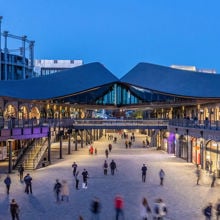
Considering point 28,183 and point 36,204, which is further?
point 28,183

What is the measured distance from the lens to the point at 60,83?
61.2 m

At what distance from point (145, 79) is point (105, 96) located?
7.59 metres

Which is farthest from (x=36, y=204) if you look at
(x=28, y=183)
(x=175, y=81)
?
(x=175, y=81)

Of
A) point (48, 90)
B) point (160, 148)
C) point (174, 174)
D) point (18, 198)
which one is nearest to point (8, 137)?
point (18, 198)

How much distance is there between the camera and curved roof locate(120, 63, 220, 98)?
171 feet

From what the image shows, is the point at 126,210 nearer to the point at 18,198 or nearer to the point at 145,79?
the point at 18,198

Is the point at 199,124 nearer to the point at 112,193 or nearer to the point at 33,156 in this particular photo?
the point at 112,193

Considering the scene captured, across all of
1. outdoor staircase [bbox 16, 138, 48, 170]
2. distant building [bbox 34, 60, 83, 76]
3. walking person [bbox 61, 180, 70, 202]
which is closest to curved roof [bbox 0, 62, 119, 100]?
outdoor staircase [bbox 16, 138, 48, 170]

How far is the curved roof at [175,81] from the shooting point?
52194 mm

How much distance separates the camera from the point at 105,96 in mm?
67750

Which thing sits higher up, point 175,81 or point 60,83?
point 175,81

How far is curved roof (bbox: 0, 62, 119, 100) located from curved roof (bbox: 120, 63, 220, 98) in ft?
15.6

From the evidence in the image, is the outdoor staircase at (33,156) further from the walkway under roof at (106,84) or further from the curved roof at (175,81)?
the curved roof at (175,81)

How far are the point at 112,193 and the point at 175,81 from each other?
132 ft
